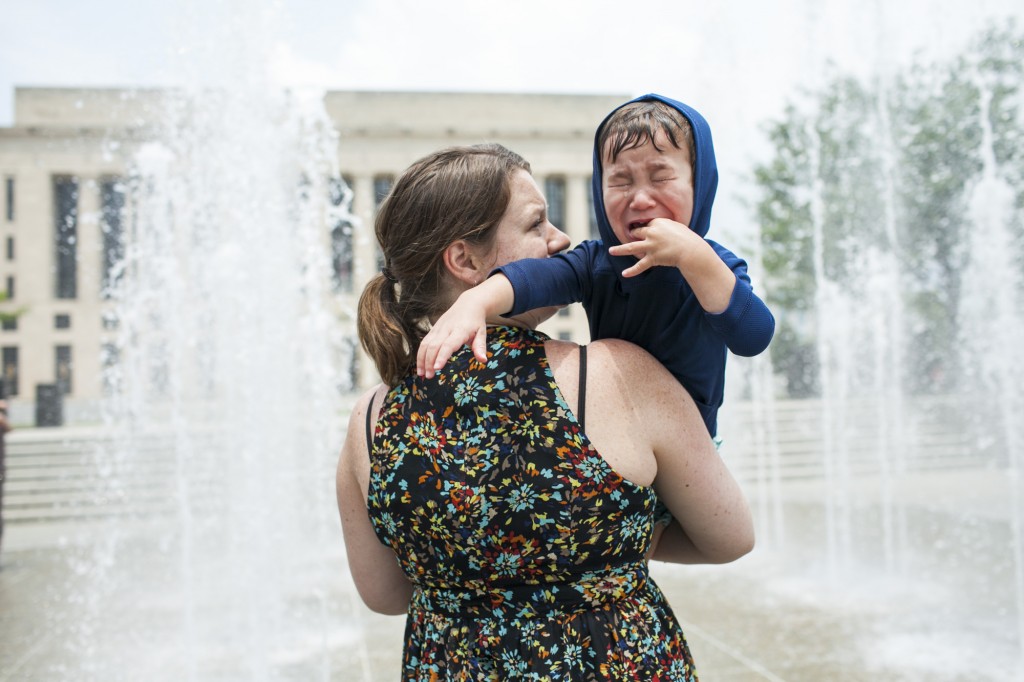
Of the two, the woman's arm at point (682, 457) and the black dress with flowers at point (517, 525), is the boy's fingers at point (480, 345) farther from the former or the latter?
the woman's arm at point (682, 457)

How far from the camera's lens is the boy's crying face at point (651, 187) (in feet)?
4.53

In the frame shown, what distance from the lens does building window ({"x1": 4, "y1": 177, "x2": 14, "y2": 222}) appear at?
35000mm

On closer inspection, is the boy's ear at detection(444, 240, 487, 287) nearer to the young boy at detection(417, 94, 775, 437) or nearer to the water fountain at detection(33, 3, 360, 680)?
the young boy at detection(417, 94, 775, 437)

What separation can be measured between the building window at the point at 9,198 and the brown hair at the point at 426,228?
39965 millimetres

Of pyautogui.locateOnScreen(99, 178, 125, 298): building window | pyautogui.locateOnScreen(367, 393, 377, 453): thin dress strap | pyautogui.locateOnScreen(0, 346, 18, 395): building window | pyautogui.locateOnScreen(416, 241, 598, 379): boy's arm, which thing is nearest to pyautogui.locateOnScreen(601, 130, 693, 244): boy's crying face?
pyautogui.locateOnScreen(416, 241, 598, 379): boy's arm

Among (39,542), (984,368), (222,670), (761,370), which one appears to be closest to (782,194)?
(761,370)

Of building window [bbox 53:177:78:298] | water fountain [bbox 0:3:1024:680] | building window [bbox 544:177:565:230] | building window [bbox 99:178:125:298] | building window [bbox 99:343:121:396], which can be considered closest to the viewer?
water fountain [bbox 0:3:1024:680]

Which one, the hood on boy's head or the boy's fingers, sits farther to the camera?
the hood on boy's head

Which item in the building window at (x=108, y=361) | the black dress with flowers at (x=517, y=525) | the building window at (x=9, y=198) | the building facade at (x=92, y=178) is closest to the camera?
the black dress with flowers at (x=517, y=525)

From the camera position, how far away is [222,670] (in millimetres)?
4500

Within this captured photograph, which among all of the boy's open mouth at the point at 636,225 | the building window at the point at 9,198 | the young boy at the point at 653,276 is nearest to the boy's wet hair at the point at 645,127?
the young boy at the point at 653,276

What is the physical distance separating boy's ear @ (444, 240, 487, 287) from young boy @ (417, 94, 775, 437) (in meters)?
0.08

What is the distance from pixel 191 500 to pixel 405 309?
396 inches

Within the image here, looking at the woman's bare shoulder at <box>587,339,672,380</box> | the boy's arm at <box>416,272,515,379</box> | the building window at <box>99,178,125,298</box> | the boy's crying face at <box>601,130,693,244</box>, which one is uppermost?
the building window at <box>99,178,125,298</box>
